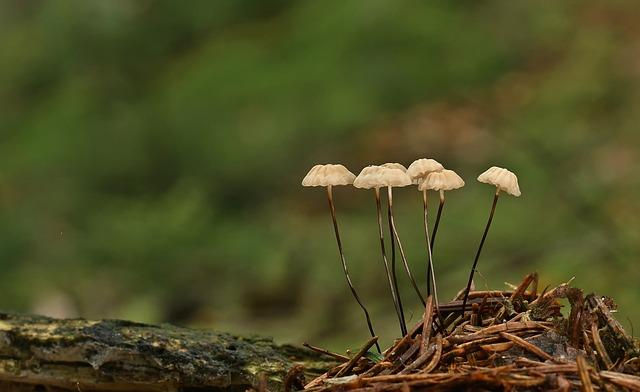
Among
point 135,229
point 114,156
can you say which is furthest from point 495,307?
point 114,156

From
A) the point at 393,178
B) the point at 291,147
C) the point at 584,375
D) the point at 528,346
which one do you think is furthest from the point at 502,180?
the point at 291,147

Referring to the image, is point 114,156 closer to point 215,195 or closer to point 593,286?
point 215,195

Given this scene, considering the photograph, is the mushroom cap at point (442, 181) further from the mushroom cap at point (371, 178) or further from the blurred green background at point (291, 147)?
the blurred green background at point (291, 147)

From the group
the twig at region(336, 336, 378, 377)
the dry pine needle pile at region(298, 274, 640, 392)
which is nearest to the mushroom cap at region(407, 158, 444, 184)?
the dry pine needle pile at region(298, 274, 640, 392)

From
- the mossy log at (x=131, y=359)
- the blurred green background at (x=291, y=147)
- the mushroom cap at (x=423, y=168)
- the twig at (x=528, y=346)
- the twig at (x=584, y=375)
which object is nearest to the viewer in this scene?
the twig at (x=584, y=375)

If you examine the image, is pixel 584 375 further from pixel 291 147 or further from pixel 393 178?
pixel 291 147

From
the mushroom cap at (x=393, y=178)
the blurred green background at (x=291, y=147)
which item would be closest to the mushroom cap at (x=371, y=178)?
the mushroom cap at (x=393, y=178)
